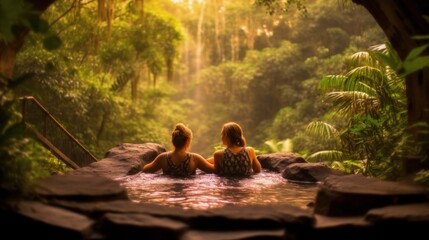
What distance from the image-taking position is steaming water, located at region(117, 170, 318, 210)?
5324 millimetres

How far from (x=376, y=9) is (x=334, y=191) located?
2.43m

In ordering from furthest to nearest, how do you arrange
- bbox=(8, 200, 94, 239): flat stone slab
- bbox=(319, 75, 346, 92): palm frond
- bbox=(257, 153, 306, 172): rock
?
bbox=(319, 75, 346, 92): palm frond
bbox=(257, 153, 306, 172): rock
bbox=(8, 200, 94, 239): flat stone slab

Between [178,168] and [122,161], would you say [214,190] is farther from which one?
[122,161]

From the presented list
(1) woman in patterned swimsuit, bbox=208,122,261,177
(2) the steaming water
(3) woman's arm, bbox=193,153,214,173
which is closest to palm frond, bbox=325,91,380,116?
(2) the steaming water

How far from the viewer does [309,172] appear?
702 centimetres

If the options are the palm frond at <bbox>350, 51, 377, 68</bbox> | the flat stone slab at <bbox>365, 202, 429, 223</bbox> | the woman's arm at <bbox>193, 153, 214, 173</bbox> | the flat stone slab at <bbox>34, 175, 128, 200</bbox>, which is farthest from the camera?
the palm frond at <bbox>350, 51, 377, 68</bbox>

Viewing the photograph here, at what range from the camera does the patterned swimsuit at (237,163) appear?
23.9 feet

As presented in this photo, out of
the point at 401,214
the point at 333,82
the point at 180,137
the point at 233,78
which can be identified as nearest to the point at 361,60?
the point at 333,82

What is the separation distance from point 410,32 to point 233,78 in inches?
916

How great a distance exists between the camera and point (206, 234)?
11.6 ft

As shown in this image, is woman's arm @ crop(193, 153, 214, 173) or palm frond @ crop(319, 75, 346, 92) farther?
palm frond @ crop(319, 75, 346, 92)

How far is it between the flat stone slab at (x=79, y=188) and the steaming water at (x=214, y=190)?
949 mm

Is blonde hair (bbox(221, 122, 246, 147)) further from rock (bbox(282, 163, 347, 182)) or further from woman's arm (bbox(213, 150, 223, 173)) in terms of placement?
rock (bbox(282, 163, 347, 182))

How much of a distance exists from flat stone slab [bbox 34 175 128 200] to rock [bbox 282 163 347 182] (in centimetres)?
342
